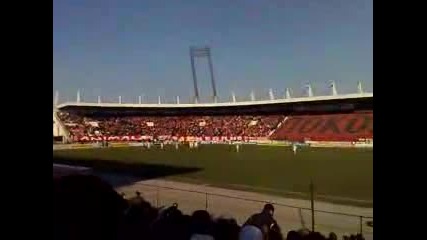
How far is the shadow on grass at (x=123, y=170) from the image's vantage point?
5588 millimetres

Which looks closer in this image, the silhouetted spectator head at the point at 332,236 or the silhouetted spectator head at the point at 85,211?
the silhouetted spectator head at the point at 332,236

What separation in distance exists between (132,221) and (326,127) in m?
2.49

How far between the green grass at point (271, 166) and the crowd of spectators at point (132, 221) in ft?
1.52

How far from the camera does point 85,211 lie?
4410 mm

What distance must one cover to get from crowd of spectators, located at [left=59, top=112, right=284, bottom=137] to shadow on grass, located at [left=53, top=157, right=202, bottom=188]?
497 mm

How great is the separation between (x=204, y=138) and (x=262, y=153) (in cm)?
86

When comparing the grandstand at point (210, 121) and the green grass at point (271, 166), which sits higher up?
the grandstand at point (210, 121)

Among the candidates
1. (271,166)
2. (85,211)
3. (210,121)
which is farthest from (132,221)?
(210,121)

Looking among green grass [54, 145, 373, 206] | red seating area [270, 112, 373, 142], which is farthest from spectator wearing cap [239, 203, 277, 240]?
red seating area [270, 112, 373, 142]

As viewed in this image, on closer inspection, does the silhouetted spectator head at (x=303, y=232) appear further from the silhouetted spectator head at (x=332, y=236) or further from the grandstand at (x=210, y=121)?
the grandstand at (x=210, y=121)

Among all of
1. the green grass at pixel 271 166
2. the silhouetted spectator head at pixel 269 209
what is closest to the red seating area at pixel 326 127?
the green grass at pixel 271 166

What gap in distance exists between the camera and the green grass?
4.29 m

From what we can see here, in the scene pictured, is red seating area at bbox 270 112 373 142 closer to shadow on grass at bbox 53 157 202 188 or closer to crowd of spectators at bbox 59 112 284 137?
crowd of spectators at bbox 59 112 284 137
